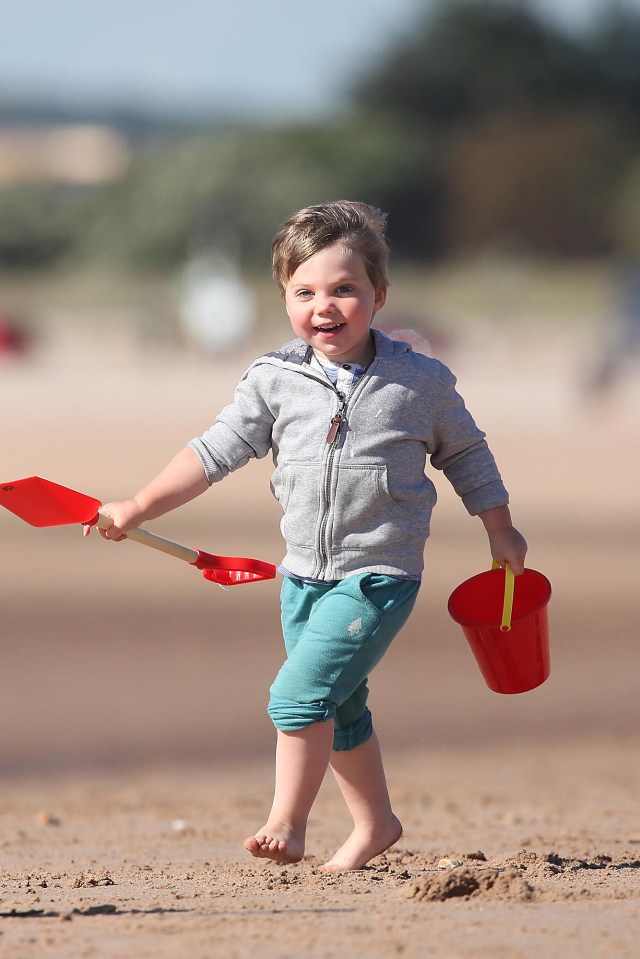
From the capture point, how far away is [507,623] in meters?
3.68

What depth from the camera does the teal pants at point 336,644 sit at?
3551 millimetres

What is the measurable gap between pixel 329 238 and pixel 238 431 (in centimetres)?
50

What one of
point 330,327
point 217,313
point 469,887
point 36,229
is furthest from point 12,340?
point 469,887

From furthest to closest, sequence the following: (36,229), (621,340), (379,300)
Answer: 1. (36,229)
2. (621,340)
3. (379,300)

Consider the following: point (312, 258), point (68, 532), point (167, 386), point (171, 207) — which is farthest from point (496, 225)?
point (312, 258)

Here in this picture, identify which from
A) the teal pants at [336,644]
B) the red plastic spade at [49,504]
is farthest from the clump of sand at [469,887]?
the red plastic spade at [49,504]

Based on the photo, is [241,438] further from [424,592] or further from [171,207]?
[171,207]

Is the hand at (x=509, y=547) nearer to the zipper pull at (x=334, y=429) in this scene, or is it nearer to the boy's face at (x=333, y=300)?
the zipper pull at (x=334, y=429)

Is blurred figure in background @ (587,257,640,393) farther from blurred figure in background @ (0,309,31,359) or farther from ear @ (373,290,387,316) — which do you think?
ear @ (373,290,387,316)

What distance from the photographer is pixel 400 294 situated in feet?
155

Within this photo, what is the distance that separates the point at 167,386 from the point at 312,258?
2557 cm

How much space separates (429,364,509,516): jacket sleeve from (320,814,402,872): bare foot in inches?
32.6

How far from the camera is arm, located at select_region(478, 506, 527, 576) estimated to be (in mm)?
3697

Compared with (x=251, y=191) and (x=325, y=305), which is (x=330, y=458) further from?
(x=251, y=191)
